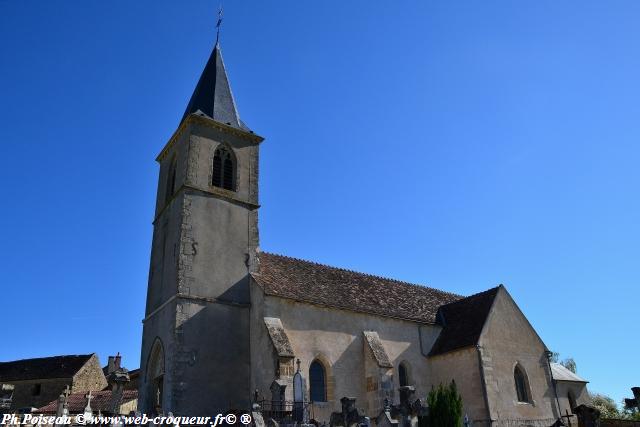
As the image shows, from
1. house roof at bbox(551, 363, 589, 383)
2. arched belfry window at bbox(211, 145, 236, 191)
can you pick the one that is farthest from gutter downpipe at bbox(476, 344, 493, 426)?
arched belfry window at bbox(211, 145, 236, 191)

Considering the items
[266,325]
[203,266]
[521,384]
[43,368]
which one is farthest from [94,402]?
[521,384]

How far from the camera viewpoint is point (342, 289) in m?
22.3

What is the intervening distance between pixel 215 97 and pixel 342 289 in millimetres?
10536

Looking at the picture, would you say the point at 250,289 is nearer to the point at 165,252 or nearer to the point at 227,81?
the point at 165,252

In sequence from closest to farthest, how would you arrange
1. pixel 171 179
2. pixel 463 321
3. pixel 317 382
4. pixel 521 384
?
1. pixel 317 382
2. pixel 521 384
3. pixel 171 179
4. pixel 463 321

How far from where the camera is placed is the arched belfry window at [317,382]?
18.5 meters

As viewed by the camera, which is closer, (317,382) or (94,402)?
(317,382)

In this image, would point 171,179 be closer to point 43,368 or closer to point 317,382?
point 317,382

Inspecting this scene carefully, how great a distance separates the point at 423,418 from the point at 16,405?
3317 centimetres

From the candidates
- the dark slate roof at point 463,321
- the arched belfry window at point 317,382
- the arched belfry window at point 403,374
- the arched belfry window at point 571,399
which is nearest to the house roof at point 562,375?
the arched belfry window at point 571,399

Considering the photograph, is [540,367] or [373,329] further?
[540,367]

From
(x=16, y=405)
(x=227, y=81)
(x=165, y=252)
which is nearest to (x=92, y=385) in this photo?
(x=16, y=405)

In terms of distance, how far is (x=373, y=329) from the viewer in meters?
21.1

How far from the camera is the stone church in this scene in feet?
59.0
